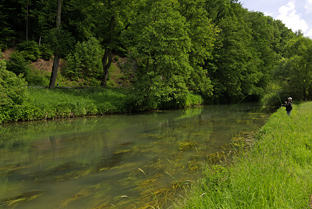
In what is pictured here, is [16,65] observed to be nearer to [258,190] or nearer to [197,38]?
[197,38]

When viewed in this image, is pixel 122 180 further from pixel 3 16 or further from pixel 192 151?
pixel 3 16

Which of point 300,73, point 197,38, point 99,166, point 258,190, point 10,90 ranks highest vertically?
point 197,38

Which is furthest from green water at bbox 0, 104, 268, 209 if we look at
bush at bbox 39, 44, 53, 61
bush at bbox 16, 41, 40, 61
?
bush at bbox 39, 44, 53, 61

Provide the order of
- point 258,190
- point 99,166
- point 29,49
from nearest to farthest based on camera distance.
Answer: point 258,190 → point 99,166 → point 29,49

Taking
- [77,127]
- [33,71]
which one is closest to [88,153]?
[77,127]

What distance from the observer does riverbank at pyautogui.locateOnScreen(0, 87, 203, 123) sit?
15.9 metres

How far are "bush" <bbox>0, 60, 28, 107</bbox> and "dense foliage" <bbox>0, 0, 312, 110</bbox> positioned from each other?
605cm

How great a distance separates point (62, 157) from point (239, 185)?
6798 mm

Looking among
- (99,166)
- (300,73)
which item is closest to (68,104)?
(99,166)

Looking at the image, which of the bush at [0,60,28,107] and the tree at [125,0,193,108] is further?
the tree at [125,0,193,108]

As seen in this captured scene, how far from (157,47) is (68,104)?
1024cm

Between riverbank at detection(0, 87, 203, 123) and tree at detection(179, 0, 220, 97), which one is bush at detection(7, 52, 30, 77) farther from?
tree at detection(179, 0, 220, 97)

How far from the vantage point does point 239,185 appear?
364 centimetres

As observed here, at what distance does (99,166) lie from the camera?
7.24m
